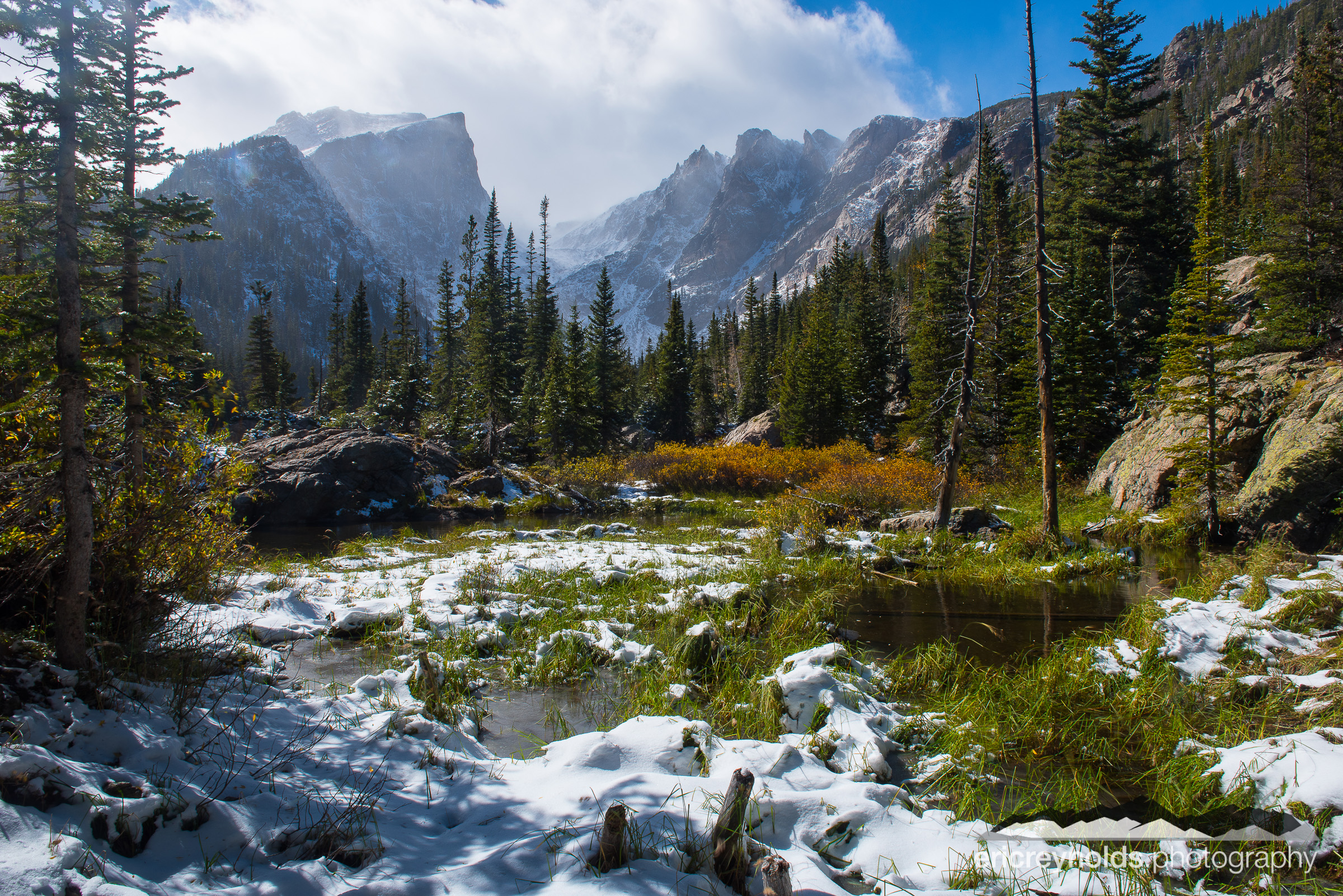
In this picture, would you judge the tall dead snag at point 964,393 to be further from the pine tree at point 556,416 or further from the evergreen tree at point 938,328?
the pine tree at point 556,416

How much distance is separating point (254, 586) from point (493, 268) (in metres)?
49.0

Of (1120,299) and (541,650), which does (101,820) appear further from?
(1120,299)

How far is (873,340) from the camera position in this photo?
130 ft

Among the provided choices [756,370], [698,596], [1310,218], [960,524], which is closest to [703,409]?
[756,370]

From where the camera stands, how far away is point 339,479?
26703 mm

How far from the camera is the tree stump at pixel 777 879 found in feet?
8.11

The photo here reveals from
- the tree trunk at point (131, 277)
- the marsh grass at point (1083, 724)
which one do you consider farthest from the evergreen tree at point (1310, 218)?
the tree trunk at point (131, 277)

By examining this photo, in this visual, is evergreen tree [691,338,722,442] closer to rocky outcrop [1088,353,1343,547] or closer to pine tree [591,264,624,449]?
pine tree [591,264,624,449]

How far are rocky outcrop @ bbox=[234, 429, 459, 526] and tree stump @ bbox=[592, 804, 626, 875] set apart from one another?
2592 centimetres

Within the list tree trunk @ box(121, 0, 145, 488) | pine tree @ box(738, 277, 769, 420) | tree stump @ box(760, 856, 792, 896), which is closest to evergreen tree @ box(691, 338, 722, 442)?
pine tree @ box(738, 277, 769, 420)

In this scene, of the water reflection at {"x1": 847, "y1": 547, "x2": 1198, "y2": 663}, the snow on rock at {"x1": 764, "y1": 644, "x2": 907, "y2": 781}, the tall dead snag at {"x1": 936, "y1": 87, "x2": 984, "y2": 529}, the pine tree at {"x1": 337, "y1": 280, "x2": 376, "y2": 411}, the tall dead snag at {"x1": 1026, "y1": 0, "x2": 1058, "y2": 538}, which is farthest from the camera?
the pine tree at {"x1": 337, "y1": 280, "x2": 376, "y2": 411}

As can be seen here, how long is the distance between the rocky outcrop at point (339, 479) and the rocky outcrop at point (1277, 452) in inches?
1147

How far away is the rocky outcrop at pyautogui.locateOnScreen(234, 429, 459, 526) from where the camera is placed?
25.4 m

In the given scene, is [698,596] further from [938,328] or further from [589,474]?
[938,328]
